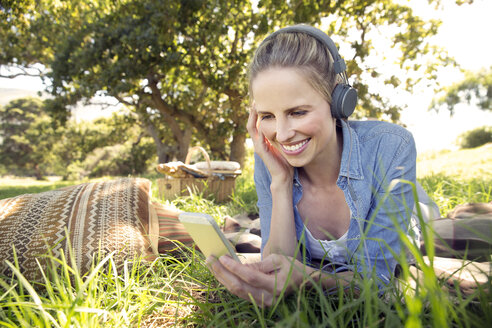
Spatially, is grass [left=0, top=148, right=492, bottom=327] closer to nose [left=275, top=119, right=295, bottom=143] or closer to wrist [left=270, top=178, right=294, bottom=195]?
wrist [left=270, top=178, right=294, bottom=195]

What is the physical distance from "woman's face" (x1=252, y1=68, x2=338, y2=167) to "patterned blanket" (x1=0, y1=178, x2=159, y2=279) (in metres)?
1.16

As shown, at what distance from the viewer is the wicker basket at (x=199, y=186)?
4469 millimetres

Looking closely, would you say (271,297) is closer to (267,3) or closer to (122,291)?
(122,291)

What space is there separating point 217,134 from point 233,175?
20.3ft

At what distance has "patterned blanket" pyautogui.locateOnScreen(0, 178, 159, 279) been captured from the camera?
74.9 inches

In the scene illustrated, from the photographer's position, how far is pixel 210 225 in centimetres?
117

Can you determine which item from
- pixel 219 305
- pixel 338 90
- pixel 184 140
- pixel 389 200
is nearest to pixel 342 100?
pixel 338 90

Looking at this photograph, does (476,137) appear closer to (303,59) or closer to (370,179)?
(370,179)

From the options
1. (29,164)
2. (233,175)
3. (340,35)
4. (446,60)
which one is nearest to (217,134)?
(340,35)

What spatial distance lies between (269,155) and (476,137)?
83.8 ft

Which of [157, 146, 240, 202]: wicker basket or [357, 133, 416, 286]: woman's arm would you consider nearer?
[357, 133, 416, 286]: woman's arm

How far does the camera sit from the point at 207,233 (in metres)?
1.24

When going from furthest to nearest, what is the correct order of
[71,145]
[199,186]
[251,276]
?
1. [71,145]
2. [199,186]
3. [251,276]

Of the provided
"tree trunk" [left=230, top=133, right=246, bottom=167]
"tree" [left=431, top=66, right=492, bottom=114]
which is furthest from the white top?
"tree" [left=431, top=66, right=492, bottom=114]
